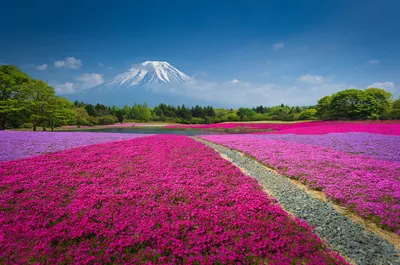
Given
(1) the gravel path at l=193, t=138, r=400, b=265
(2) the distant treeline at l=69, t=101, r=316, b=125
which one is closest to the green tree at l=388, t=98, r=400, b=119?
(2) the distant treeline at l=69, t=101, r=316, b=125

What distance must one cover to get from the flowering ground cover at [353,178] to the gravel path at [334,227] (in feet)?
2.51

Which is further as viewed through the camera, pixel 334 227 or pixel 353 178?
pixel 353 178

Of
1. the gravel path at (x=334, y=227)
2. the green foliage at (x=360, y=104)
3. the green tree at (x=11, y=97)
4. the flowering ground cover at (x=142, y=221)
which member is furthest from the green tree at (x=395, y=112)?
the green tree at (x=11, y=97)

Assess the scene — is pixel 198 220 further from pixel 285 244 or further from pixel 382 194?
pixel 382 194

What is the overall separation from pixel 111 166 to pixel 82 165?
5.44ft

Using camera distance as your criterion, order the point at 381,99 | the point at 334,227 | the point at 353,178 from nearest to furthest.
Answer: the point at 334,227 → the point at 353,178 → the point at 381,99

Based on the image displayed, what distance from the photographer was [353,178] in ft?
29.7

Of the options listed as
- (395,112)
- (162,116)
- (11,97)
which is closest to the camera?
(11,97)

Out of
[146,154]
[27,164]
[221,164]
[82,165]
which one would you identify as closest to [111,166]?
[82,165]

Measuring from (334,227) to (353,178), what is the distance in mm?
4253

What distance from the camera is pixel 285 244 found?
15.9ft

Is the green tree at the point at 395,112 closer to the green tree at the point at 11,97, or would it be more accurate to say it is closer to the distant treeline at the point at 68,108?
the distant treeline at the point at 68,108

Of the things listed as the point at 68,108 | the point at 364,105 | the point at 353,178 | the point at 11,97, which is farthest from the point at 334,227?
the point at 364,105

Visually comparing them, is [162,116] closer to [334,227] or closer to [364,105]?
[364,105]
